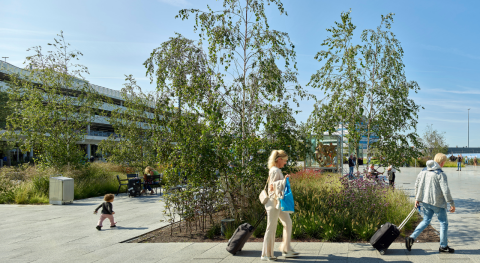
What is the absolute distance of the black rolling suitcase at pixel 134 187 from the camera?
15.1 metres

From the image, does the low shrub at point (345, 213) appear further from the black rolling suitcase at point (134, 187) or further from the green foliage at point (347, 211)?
the black rolling suitcase at point (134, 187)

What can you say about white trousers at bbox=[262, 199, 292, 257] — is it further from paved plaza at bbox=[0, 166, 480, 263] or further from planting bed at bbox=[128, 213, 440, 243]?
planting bed at bbox=[128, 213, 440, 243]

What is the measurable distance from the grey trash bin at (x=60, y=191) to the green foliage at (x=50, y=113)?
3.39 m

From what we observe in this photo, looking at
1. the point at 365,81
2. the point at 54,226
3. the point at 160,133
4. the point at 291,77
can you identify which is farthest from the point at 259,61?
the point at 54,226

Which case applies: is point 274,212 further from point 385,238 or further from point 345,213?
point 345,213

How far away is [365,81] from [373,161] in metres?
2.66

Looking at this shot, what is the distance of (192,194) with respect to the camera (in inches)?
304

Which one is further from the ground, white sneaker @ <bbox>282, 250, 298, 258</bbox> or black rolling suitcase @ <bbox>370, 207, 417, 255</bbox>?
black rolling suitcase @ <bbox>370, 207, 417, 255</bbox>

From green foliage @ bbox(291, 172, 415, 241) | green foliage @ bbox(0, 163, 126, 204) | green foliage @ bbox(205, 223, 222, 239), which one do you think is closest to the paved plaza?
green foliage @ bbox(291, 172, 415, 241)

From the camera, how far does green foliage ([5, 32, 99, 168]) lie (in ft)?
52.2

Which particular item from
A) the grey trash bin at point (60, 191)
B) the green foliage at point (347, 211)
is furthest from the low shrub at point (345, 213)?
the grey trash bin at point (60, 191)

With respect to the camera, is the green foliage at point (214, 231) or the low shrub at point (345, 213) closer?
the low shrub at point (345, 213)

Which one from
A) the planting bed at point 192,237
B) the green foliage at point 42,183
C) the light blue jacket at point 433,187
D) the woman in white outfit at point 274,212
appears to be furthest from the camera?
the green foliage at point 42,183

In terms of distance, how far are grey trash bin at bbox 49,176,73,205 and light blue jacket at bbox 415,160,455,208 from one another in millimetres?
11690
